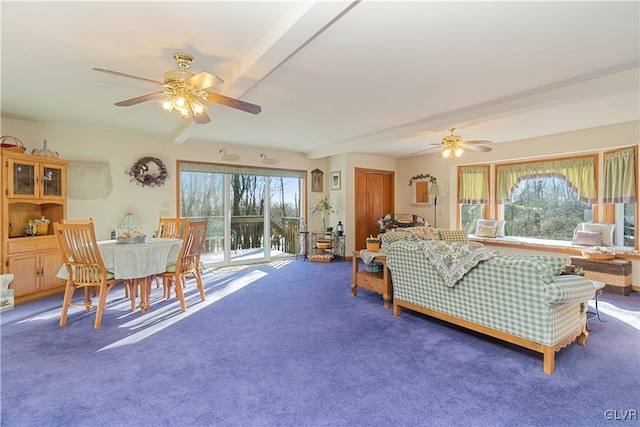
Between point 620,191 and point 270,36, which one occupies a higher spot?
point 270,36

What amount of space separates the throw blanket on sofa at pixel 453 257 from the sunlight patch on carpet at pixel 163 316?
2.61m

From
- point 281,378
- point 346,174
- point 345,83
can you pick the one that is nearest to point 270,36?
point 345,83

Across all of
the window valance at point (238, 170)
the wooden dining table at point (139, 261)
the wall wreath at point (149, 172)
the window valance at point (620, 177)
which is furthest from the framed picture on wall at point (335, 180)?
the window valance at point (620, 177)

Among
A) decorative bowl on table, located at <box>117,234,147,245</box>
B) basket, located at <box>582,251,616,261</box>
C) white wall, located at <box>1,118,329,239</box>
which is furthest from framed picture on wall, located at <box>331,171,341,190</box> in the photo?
basket, located at <box>582,251,616,261</box>

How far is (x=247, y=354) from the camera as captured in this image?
244cm

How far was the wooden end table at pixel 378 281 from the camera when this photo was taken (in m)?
3.57

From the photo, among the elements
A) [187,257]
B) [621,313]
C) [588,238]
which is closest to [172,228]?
[187,257]

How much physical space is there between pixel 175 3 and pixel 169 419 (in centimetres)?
239

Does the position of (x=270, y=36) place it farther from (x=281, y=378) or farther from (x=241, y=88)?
(x=281, y=378)

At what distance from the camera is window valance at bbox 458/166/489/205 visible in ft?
20.3

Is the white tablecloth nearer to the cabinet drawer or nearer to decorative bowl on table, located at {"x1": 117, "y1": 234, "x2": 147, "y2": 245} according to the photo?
decorative bowl on table, located at {"x1": 117, "y1": 234, "x2": 147, "y2": 245}

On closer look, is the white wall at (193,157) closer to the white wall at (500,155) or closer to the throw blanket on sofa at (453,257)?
the white wall at (500,155)

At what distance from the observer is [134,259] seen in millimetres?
3135

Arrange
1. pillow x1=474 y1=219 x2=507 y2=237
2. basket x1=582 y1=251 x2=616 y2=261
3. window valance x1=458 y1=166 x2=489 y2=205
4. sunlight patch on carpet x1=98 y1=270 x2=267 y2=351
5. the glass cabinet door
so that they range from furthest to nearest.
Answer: window valance x1=458 y1=166 x2=489 y2=205
pillow x1=474 y1=219 x2=507 y2=237
basket x1=582 y1=251 x2=616 y2=261
the glass cabinet door
sunlight patch on carpet x1=98 y1=270 x2=267 y2=351
